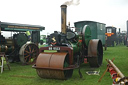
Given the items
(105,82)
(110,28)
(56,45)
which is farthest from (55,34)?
(110,28)

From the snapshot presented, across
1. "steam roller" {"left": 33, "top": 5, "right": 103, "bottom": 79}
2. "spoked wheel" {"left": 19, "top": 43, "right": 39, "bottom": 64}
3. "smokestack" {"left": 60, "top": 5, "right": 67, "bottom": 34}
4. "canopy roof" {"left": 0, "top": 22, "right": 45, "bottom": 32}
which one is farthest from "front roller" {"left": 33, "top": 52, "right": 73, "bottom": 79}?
"canopy roof" {"left": 0, "top": 22, "right": 45, "bottom": 32}

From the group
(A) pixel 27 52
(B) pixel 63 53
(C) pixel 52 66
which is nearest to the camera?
(C) pixel 52 66

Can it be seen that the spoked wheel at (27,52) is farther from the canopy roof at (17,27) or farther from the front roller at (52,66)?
the front roller at (52,66)

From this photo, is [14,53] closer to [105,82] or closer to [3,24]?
[3,24]

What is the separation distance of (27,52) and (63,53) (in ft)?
12.3

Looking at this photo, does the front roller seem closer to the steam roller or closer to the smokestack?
the steam roller

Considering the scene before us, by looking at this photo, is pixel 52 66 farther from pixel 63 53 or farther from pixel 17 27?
pixel 17 27

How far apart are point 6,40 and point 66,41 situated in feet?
13.4

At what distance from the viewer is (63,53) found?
4961 millimetres

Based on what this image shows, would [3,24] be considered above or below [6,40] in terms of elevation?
above

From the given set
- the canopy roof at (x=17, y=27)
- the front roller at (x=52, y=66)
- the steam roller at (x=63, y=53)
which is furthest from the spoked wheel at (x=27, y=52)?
the front roller at (x=52, y=66)

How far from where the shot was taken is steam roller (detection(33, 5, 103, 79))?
15.5 ft

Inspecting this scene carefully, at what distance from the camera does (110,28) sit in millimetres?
24641

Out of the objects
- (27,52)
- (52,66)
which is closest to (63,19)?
(52,66)
